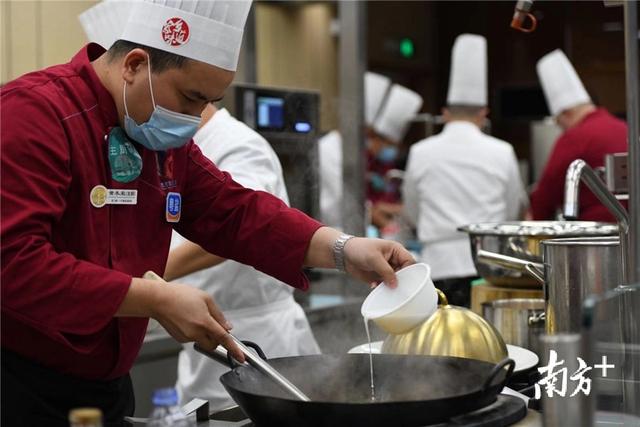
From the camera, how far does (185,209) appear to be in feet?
5.31

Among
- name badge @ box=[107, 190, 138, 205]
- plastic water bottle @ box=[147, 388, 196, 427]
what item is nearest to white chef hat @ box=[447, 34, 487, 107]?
name badge @ box=[107, 190, 138, 205]

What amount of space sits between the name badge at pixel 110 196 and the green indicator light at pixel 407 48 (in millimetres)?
5945

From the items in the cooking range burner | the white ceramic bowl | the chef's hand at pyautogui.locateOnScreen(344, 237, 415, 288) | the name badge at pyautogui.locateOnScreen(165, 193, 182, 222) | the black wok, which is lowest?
the cooking range burner

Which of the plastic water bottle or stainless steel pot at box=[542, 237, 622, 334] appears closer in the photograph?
the plastic water bottle

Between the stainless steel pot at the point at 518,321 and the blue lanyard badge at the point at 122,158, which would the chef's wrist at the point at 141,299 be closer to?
the blue lanyard badge at the point at 122,158

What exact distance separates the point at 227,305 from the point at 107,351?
90cm

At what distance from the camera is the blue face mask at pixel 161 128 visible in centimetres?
140

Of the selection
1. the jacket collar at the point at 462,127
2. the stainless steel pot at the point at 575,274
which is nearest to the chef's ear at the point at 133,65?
the stainless steel pot at the point at 575,274

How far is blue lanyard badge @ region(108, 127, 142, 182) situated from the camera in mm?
1407

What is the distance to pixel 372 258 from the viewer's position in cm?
148

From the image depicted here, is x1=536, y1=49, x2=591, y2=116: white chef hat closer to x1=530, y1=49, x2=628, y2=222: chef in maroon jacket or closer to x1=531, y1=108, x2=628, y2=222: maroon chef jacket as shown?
x1=530, y1=49, x2=628, y2=222: chef in maroon jacket

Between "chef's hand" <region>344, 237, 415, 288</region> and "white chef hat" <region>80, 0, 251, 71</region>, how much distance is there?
0.36 metres

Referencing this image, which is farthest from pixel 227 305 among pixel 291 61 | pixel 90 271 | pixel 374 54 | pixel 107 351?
pixel 374 54

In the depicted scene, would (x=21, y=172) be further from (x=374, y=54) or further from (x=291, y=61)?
(x=374, y=54)
